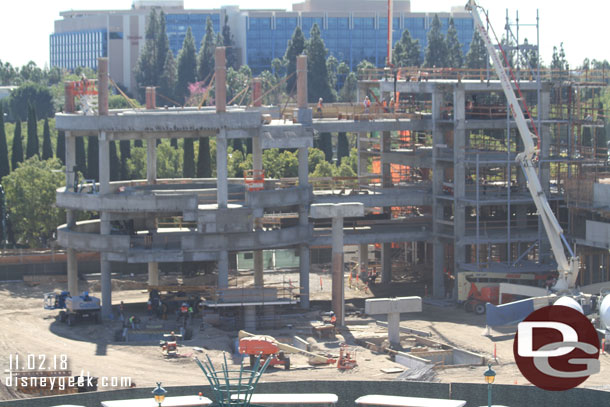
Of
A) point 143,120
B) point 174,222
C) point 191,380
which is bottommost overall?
point 191,380

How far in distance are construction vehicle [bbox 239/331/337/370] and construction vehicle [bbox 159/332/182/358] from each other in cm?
352

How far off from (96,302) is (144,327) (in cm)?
367

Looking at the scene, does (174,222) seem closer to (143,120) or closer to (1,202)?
(143,120)

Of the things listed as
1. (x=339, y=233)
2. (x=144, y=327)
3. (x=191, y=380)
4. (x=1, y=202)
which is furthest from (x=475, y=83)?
(x=1, y=202)

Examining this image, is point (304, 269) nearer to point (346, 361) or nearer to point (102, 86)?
point (102, 86)

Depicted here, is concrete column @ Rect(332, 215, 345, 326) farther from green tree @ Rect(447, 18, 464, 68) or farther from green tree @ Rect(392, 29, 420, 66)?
green tree @ Rect(447, 18, 464, 68)

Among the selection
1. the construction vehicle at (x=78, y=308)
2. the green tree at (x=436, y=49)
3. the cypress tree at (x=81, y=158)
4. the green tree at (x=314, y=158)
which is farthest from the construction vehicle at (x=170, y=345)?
the green tree at (x=436, y=49)

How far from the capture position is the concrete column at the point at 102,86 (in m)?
75.8

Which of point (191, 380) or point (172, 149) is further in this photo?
point (172, 149)

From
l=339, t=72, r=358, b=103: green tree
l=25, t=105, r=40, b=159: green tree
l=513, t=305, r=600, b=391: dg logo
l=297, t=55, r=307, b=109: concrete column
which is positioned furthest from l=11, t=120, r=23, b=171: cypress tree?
l=339, t=72, r=358, b=103: green tree

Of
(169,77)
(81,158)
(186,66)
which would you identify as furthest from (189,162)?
(169,77)

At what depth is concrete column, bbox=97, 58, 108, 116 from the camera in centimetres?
7581

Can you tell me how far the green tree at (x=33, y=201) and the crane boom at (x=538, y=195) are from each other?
35989 millimetres

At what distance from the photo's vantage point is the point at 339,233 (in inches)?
2899
